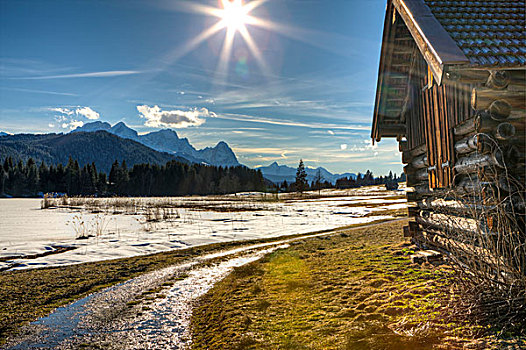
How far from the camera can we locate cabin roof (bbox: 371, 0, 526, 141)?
6090 mm

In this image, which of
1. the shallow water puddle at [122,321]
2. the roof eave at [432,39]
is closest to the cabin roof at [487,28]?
the roof eave at [432,39]

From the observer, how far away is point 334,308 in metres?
6.25

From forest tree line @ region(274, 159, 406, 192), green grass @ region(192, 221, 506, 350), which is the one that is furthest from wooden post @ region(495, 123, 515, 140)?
forest tree line @ region(274, 159, 406, 192)

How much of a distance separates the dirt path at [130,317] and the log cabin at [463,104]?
509cm

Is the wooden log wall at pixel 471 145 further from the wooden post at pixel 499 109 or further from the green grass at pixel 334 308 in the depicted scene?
the green grass at pixel 334 308

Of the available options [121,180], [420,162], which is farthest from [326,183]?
[420,162]

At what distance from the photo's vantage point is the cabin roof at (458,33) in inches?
240

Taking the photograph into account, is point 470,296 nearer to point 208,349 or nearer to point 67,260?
point 208,349

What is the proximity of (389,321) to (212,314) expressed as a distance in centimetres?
341

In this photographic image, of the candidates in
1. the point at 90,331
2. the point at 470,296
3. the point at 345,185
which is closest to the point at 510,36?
the point at 470,296

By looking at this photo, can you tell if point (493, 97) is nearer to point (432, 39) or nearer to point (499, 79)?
point (499, 79)

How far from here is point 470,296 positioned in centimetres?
462

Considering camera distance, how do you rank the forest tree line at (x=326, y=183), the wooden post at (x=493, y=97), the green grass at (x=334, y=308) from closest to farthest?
1. the green grass at (x=334, y=308)
2. the wooden post at (x=493, y=97)
3. the forest tree line at (x=326, y=183)

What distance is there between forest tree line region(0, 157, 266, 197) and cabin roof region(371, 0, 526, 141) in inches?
3967
